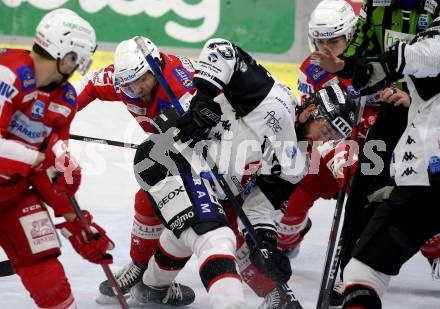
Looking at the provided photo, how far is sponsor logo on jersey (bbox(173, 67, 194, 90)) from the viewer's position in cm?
419

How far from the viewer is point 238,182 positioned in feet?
13.0

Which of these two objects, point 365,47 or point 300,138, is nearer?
point 300,138

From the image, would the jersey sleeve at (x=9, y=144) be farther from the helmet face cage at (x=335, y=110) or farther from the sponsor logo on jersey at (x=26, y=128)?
the helmet face cage at (x=335, y=110)

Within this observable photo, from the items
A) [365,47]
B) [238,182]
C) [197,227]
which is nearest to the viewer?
[197,227]

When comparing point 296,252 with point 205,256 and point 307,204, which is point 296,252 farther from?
point 205,256

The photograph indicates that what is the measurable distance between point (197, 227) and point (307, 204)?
145 centimetres

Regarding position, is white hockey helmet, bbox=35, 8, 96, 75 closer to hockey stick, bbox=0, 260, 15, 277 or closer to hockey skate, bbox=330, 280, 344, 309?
hockey stick, bbox=0, 260, 15, 277

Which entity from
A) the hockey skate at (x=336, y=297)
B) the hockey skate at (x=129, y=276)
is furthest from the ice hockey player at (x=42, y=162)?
the hockey skate at (x=336, y=297)

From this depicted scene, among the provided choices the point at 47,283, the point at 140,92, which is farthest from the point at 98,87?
the point at 47,283

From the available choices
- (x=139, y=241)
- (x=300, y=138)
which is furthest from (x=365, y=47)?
(x=139, y=241)

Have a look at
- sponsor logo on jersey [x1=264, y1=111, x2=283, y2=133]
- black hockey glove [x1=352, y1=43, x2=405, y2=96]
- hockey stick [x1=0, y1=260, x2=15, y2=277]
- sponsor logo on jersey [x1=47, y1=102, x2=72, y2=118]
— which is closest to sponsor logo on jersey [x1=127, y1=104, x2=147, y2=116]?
sponsor logo on jersey [x1=264, y1=111, x2=283, y2=133]

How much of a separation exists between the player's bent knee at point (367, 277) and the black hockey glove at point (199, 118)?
0.78 metres

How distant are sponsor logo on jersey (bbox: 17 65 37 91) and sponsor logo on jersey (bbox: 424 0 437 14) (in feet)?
6.56

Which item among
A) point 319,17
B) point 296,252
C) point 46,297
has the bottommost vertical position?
point 296,252
